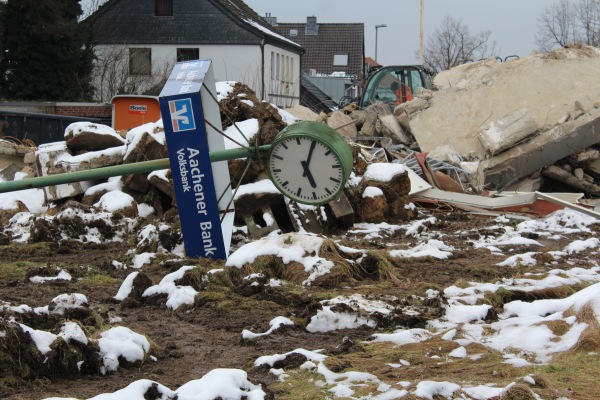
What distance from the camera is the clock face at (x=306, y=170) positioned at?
804cm

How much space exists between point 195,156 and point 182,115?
39cm

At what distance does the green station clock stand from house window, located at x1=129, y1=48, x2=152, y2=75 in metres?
38.1

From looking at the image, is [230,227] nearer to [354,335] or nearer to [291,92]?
[354,335]

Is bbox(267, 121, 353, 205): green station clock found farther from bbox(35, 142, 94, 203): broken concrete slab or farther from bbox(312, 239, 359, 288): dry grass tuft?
bbox(35, 142, 94, 203): broken concrete slab

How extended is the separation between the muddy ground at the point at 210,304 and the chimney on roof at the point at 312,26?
57793 mm

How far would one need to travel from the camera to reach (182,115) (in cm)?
859

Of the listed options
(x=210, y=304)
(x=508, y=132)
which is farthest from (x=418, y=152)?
(x=210, y=304)

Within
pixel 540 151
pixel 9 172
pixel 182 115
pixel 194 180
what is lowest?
pixel 9 172

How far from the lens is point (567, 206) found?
12234mm

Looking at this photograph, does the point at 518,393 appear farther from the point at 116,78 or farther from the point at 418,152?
the point at 116,78

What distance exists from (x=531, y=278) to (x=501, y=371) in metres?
3.03

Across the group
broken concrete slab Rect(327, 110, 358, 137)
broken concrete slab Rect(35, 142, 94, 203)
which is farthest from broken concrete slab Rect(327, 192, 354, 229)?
broken concrete slab Rect(327, 110, 358, 137)

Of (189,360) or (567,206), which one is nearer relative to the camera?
(189,360)

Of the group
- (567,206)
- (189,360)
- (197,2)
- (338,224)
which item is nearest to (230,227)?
(338,224)
